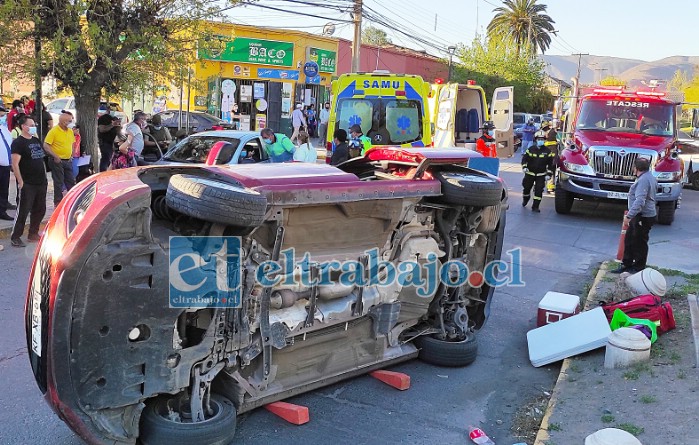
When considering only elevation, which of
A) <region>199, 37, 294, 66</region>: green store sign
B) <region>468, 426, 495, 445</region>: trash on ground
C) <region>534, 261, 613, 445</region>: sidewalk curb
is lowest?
<region>468, 426, 495, 445</region>: trash on ground

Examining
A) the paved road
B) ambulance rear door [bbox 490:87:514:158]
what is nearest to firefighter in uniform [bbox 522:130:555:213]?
the paved road

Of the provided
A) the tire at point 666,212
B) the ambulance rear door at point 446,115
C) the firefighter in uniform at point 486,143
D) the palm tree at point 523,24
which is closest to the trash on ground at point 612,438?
the tire at point 666,212

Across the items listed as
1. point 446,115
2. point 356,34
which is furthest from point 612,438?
point 356,34

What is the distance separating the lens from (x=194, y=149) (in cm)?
1049

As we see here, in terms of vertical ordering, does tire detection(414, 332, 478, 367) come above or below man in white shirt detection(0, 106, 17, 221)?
below

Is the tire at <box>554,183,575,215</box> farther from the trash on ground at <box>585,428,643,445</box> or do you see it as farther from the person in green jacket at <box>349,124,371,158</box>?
the trash on ground at <box>585,428,643,445</box>

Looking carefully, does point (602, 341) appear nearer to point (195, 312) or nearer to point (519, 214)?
point (195, 312)

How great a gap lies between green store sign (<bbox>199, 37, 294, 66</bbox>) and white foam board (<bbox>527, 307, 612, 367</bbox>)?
24.4m

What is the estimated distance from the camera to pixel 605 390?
4793 millimetres

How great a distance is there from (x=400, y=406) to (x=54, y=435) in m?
2.30

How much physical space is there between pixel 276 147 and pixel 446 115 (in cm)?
820

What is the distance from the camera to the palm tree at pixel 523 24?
59312 millimetres

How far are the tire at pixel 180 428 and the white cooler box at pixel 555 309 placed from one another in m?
3.58

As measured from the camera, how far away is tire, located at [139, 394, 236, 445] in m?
3.64
